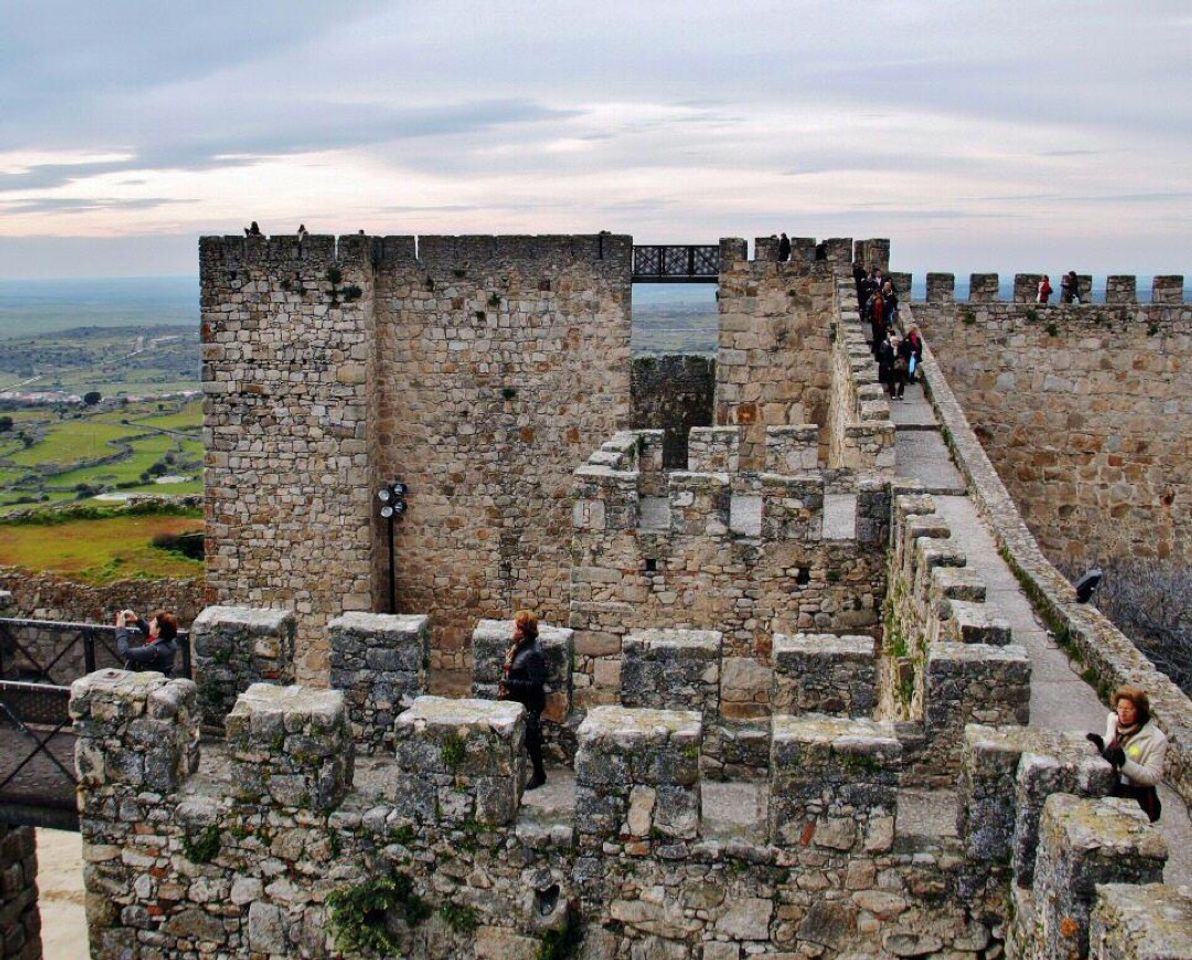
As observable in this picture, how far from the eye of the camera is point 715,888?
5.59 meters

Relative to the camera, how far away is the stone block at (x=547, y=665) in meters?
6.48

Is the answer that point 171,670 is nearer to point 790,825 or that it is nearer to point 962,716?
point 790,825

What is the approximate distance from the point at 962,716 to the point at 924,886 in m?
0.93

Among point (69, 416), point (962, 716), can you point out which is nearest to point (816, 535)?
point (962, 716)

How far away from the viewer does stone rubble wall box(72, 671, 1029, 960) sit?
540 centimetres

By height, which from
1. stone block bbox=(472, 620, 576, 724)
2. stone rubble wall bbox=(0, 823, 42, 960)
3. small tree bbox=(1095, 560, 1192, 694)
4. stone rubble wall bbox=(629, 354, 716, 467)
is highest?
stone rubble wall bbox=(629, 354, 716, 467)

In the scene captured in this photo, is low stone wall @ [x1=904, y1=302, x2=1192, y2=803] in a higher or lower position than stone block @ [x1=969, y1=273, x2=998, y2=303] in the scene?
lower

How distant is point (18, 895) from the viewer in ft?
32.2

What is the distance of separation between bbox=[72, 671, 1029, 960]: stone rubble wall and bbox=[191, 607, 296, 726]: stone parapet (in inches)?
→ 18.4

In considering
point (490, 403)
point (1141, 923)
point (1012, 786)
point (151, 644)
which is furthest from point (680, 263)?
point (1141, 923)

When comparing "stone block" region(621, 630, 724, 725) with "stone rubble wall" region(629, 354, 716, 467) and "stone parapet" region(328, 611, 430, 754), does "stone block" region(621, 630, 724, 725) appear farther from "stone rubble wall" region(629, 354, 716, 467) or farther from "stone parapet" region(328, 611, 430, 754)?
"stone rubble wall" region(629, 354, 716, 467)

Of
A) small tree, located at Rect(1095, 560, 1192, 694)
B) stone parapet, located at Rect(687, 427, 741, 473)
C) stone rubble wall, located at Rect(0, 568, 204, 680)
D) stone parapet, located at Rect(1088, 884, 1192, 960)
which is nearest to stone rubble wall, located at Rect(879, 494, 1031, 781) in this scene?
stone parapet, located at Rect(1088, 884, 1192, 960)

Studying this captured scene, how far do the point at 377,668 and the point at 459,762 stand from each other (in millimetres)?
1064

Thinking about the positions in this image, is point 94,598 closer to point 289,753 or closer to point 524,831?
point 289,753
